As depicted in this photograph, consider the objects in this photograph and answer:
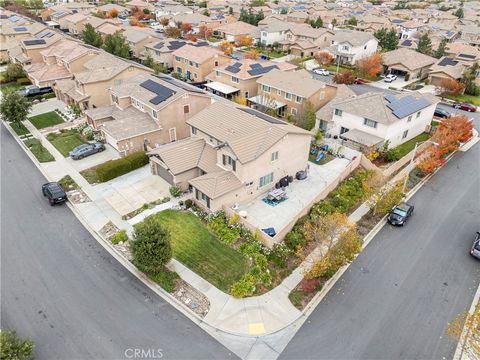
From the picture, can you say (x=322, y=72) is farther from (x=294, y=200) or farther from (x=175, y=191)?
(x=175, y=191)

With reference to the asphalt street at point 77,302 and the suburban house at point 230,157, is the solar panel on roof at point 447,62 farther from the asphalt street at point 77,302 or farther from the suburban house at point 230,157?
the asphalt street at point 77,302

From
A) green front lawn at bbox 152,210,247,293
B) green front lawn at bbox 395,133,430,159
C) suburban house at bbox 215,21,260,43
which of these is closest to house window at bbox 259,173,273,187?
green front lawn at bbox 152,210,247,293

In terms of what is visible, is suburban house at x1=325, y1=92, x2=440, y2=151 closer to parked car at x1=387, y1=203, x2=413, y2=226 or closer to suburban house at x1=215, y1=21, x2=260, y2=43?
parked car at x1=387, y1=203, x2=413, y2=226

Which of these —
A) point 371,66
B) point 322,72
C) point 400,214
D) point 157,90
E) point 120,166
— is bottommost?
point 322,72

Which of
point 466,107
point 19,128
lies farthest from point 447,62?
point 19,128

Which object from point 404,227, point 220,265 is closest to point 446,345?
point 404,227

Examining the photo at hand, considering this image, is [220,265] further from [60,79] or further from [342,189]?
[60,79]
